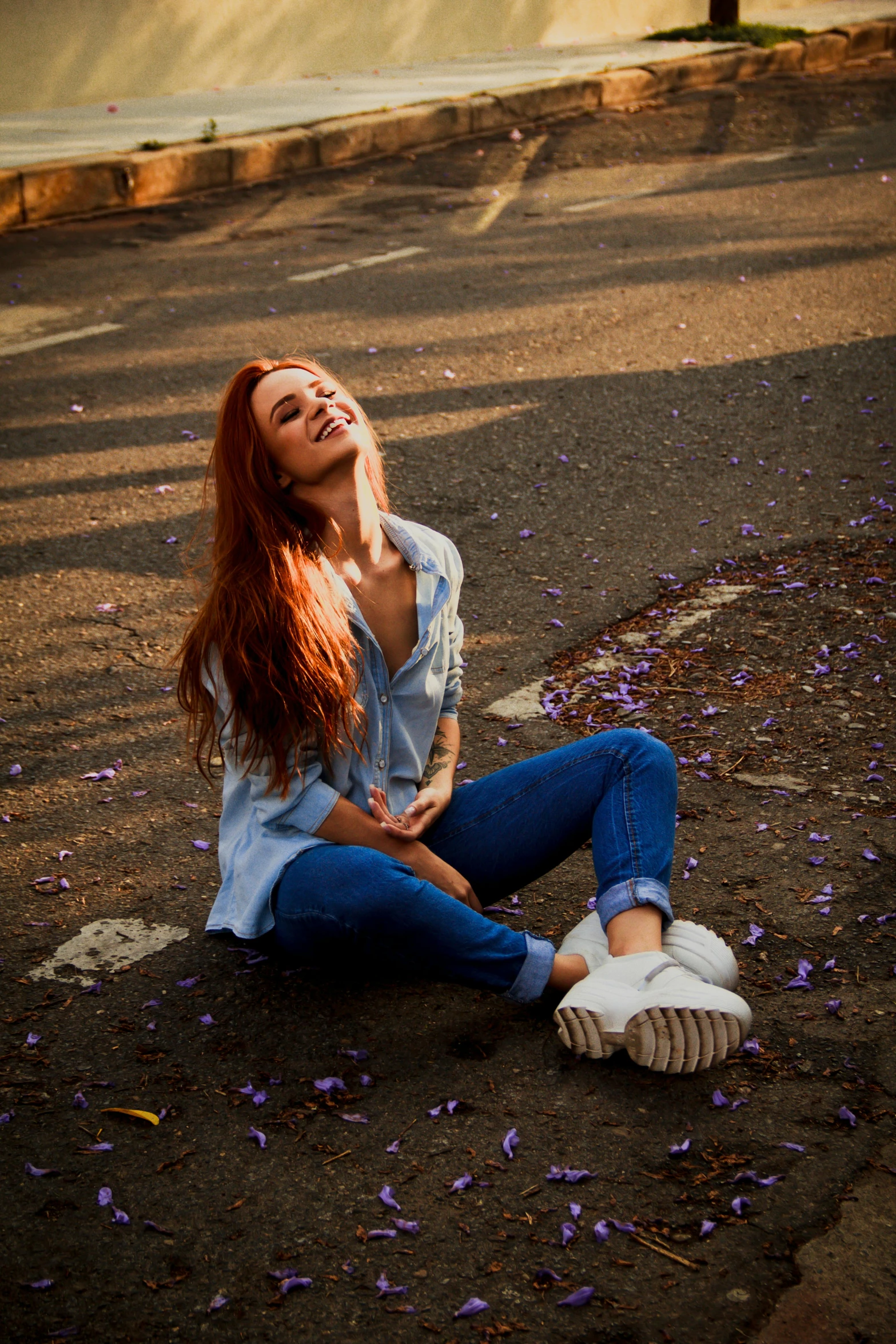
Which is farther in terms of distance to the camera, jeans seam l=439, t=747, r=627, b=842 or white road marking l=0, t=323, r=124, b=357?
white road marking l=0, t=323, r=124, b=357

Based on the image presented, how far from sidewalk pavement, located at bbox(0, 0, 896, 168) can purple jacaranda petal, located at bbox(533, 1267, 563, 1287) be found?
344 inches

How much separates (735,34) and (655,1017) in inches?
643

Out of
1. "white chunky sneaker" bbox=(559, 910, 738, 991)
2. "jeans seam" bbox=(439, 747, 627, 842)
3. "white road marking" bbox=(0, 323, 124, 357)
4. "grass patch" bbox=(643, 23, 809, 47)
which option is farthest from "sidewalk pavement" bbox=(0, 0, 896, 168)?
"white chunky sneaker" bbox=(559, 910, 738, 991)

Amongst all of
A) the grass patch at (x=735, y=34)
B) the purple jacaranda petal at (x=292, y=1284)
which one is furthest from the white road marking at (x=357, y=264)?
the grass patch at (x=735, y=34)

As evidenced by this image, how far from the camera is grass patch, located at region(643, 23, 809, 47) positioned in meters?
15.4

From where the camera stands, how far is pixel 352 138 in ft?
36.2

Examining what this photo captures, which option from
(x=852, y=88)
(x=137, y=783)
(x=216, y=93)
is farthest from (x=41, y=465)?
(x=852, y=88)

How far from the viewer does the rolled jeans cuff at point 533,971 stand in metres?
2.42

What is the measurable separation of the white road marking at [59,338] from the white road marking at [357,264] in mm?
1245

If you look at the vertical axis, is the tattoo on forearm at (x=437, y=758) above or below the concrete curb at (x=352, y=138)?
below

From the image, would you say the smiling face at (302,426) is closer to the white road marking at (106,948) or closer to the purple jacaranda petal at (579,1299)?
the white road marking at (106,948)

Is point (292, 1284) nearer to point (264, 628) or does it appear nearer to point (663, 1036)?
point (663, 1036)

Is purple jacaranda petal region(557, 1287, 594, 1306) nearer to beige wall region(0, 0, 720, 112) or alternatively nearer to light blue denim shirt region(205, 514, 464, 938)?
light blue denim shirt region(205, 514, 464, 938)

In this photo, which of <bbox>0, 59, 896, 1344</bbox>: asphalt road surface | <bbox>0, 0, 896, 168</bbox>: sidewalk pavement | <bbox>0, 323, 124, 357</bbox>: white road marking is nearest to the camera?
<bbox>0, 59, 896, 1344</bbox>: asphalt road surface
